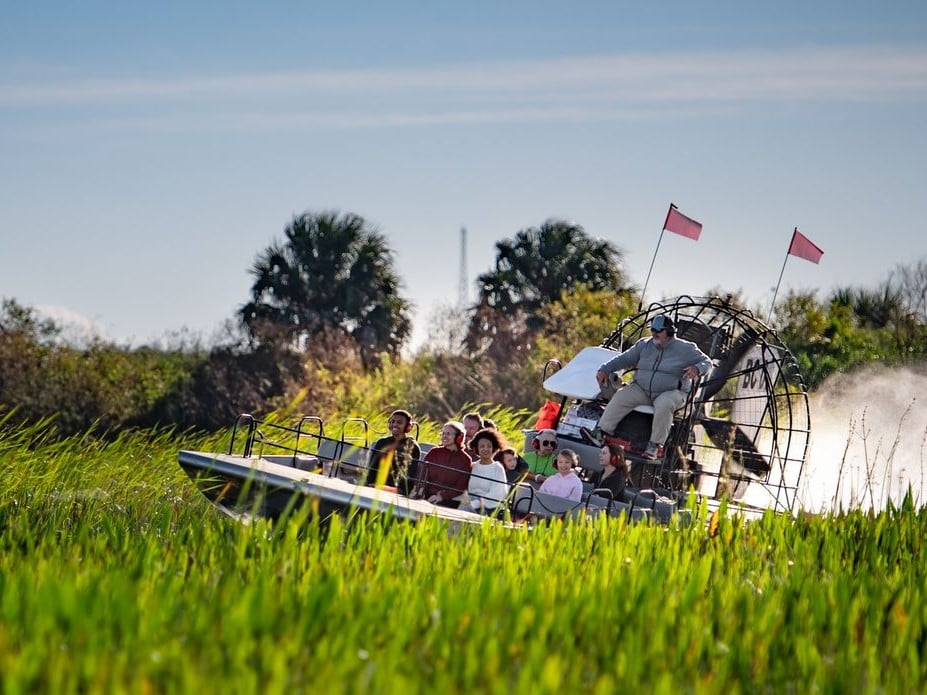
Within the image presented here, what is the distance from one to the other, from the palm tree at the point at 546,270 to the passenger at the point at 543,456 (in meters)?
28.4

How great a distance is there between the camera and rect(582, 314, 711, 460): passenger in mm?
14258

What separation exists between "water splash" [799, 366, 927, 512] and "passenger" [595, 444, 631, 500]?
6.96 metres

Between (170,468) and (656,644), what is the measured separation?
1098cm

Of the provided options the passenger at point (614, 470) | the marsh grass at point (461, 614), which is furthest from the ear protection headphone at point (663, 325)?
the marsh grass at point (461, 614)

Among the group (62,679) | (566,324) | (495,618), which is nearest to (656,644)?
(495,618)

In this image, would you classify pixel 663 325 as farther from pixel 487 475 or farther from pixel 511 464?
pixel 487 475

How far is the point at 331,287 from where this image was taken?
141 ft

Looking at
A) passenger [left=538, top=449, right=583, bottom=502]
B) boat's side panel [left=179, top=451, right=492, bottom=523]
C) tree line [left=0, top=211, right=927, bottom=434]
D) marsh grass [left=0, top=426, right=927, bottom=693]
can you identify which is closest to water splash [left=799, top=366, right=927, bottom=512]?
tree line [left=0, top=211, right=927, bottom=434]

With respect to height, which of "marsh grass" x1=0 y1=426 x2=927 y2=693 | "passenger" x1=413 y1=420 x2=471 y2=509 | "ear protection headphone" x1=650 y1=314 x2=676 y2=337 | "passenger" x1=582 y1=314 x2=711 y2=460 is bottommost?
"marsh grass" x1=0 y1=426 x2=927 y2=693

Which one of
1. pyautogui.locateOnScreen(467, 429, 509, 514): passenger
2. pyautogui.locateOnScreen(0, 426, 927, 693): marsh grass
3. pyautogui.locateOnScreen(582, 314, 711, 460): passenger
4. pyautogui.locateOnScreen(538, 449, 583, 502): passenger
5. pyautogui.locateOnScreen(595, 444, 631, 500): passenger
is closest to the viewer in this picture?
pyautogui.locateOnScreen(0, 426, 927, 693): marsh grass

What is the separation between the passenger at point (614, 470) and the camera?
13.4 meters

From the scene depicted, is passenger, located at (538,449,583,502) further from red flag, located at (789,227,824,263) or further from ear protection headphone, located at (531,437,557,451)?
red flag, located at (789,227,824,263)

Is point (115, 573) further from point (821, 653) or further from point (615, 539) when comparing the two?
point (615, 539)

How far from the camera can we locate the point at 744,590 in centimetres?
657
